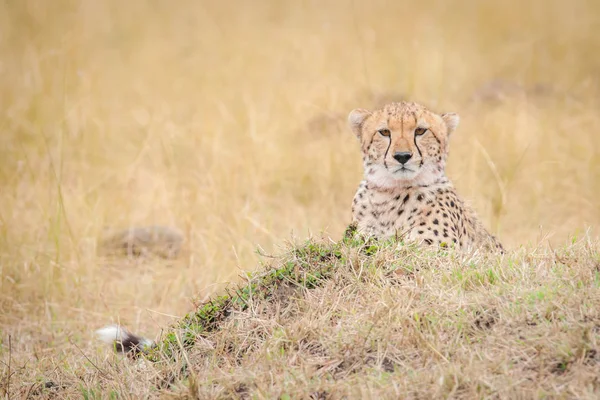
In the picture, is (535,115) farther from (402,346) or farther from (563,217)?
(402,346)

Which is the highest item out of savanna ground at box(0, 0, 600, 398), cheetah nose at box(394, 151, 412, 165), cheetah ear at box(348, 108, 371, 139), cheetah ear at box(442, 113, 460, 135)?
cheetah ear at box(442, 113, 460, 135)

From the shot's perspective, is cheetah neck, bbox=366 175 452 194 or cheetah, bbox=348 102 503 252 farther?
cheetah neck, bbox=366 175 452 194

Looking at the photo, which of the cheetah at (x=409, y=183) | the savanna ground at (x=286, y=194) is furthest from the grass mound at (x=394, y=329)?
the cheetah at (x=409, y=183)

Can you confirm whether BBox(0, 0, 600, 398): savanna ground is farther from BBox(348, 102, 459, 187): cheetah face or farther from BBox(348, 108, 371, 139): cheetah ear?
BBox(348, 108, 371, 139): cheetah ear

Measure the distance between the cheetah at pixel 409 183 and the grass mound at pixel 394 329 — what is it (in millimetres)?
551

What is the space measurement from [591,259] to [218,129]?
13.3 feet

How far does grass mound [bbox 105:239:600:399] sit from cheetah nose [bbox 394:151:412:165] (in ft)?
2.07

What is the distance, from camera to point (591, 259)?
287 cm

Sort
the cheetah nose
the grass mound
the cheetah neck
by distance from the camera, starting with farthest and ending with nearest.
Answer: the cheetah neck
the cheetah nose
the grass mound

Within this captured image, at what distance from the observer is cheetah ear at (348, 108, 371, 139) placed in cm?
400

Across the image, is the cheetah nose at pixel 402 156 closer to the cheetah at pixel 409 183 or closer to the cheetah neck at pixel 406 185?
the cheetah at pixel 409 183

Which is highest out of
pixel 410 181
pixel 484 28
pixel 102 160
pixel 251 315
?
pixel 484 28

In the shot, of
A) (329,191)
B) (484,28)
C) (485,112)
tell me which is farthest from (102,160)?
(484,28)

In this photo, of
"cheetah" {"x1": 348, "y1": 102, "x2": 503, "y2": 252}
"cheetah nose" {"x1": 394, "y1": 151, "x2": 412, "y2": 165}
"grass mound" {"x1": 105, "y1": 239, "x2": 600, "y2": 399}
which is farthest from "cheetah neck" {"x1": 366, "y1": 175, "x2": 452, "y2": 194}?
"grass mound" {"x1": 105, "y1": 239, "x2": 600, "y2": 399}
